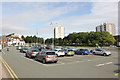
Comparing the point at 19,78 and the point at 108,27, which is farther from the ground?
the point at 108,27

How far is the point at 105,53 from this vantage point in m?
25.1

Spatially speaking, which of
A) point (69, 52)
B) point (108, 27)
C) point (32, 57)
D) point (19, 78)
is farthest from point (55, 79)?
point (108, 27)

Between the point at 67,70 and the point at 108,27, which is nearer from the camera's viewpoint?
the point at 67,70

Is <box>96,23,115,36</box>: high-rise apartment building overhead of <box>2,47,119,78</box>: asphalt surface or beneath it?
overhead

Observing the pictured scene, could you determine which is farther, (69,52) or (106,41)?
(106,41)

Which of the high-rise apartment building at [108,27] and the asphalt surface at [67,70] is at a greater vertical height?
the high-rise apartment building at [108,27]

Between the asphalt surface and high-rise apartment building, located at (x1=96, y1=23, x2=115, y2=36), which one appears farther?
high-rise apartment building, located at (x1=96, y1=23, x2=115, y2=36)

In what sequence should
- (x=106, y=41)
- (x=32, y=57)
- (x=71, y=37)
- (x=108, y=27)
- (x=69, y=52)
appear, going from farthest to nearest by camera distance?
(x=108, y=27)
(x=71, y=37)
(x=106, y=41)
(x=69, y=52)
(x=32, y=57)

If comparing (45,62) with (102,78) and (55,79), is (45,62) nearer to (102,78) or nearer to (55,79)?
(55,79)

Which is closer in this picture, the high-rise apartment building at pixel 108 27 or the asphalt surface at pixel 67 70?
the asphalt surface at pixel 67 70

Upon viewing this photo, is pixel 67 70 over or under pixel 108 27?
under

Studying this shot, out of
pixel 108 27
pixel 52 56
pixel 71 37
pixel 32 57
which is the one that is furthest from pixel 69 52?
pixel 108 27

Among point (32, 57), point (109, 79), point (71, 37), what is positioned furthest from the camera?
point (71, 37)

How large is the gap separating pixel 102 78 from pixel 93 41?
64033 mm
